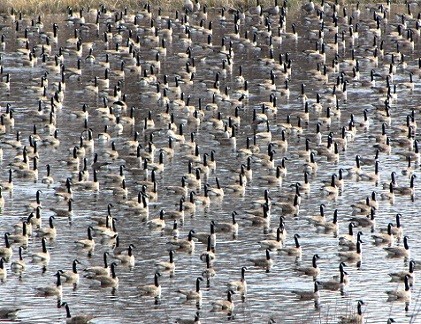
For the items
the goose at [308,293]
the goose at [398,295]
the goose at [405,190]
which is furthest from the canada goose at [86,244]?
the goose at [405,190]

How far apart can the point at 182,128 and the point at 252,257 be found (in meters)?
14.5

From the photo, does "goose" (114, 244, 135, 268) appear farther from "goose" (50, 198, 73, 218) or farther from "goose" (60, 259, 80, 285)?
"goose" (50, 198, 73, 218)

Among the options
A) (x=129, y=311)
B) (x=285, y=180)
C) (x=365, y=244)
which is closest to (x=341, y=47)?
(x=285, y=180)

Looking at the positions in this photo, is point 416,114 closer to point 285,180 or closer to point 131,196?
point 285,180

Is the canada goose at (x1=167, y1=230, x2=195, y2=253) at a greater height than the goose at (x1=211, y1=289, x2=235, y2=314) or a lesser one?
lesser

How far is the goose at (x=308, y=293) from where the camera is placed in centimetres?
3575

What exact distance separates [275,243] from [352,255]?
2.08 m

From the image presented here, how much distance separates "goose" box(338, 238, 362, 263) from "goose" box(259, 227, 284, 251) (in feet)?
5.20

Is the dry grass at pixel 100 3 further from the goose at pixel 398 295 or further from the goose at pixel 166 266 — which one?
the goose at pixel 398 295

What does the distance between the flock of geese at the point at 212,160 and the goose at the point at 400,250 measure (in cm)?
4

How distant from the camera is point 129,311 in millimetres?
34719

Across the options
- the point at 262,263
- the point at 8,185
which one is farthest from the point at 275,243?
the point at 8,185

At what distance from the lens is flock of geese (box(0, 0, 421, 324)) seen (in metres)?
36.8

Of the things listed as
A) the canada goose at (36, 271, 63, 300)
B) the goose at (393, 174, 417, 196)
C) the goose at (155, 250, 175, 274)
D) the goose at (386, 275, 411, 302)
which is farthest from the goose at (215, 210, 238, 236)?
the goose at (386, 275, 411, 302)
